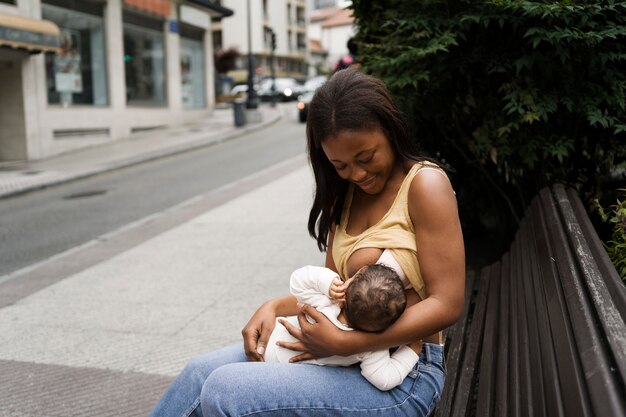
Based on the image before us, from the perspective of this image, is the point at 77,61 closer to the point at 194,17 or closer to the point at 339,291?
the point at 194,17

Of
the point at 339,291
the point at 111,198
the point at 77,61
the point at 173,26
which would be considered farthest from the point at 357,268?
the point at 173,26

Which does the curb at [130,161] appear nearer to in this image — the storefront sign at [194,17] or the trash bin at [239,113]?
the trash bin at [239,113]

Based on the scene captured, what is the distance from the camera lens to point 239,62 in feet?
219

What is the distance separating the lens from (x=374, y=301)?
6.18 ft

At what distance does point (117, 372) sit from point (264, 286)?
6.40ft

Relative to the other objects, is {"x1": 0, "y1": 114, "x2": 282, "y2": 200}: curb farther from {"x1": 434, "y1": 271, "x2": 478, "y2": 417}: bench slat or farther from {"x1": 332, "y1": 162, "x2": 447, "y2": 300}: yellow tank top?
{"x1": 332, "y1": 162, "x2": 447, "y2": 300}: yellow tank top

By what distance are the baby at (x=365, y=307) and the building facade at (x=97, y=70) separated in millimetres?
15236

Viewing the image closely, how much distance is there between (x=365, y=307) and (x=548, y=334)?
66 centimetres

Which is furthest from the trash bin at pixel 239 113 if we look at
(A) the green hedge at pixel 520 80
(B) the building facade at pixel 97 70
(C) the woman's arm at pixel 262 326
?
(C) the woman's arm at pixel 262 326

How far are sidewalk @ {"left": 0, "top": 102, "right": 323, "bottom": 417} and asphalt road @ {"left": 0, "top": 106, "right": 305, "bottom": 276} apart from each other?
0.67 metres

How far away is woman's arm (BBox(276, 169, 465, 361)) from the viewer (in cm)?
192

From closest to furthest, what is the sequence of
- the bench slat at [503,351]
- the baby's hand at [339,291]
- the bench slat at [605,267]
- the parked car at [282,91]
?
1. the bench slat at [605,267]
2. the baby's hand at [339,291]
3. the bench slat at [503,351]
4. the parked car at [282,91]

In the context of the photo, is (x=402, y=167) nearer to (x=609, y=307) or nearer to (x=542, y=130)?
(x=609, y=307)

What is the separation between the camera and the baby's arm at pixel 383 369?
6.41ft
